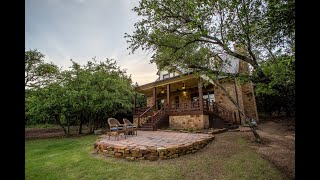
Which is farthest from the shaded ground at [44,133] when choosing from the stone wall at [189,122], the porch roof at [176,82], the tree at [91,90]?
the stone wall at [189,122]

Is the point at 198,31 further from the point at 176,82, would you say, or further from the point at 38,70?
the point at 38,70

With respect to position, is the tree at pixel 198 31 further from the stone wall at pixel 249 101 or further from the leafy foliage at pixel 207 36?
the stone wall at pixel 249 101

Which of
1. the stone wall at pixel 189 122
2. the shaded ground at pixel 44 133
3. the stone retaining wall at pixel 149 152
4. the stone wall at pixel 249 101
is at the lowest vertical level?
the shaded ground at pixel 44 133

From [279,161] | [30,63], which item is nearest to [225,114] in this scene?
[279,161]

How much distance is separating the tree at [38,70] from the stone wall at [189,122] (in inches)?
504

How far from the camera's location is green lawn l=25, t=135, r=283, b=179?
465 cm

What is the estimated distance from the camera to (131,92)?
52.4 feet

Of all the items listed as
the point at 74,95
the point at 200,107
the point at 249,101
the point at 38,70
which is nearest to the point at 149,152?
the point at 200,107

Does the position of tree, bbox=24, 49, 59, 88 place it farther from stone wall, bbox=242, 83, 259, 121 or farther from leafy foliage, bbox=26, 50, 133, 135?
stone wall, bbox=242, 83, 259, 121

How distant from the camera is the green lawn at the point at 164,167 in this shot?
4.65 m

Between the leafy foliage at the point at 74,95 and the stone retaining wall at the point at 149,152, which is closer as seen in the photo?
the stone retaining wall at the point at 149,152

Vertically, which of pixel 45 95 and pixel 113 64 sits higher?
pixel 113 64

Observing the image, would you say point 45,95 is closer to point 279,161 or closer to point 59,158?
point 59,158
